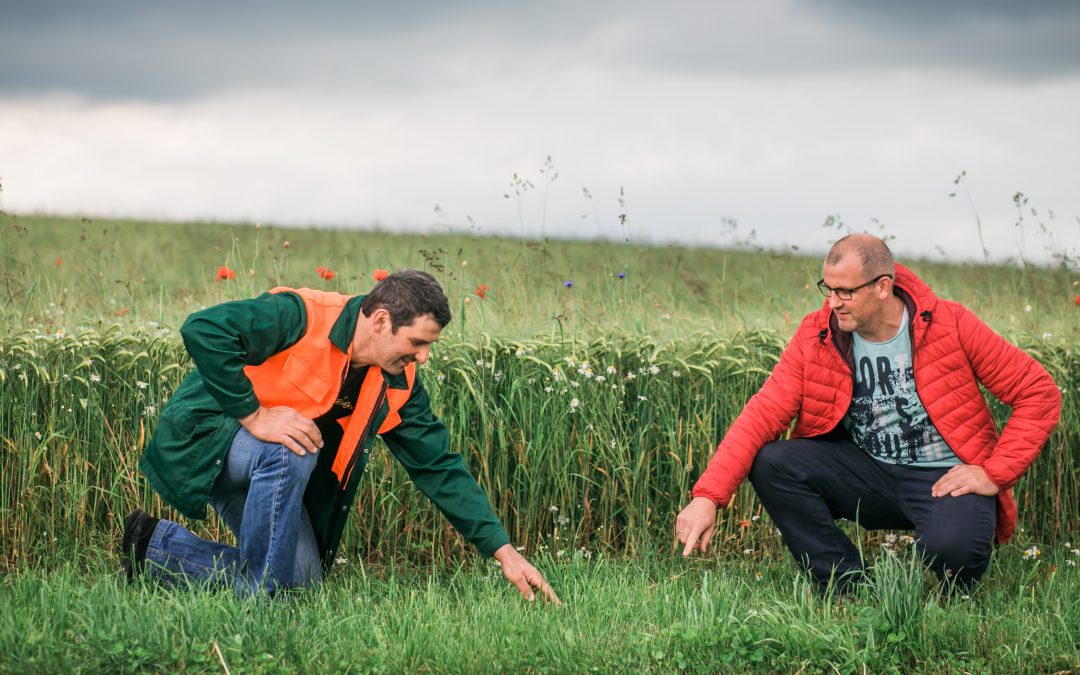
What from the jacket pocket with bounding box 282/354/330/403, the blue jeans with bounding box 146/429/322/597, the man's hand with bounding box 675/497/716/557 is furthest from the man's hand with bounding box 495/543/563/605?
the jacket pocket with bounding box 282/354/330/403

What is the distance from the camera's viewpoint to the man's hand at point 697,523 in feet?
12.6

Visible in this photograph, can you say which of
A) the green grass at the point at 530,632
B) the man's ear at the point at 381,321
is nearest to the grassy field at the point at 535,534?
the green grass at the point at 530,632

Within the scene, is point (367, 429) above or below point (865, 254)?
below

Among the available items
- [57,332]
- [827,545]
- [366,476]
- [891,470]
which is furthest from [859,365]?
[57,332]

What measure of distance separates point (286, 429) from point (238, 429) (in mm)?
223

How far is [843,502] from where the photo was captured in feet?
14.4

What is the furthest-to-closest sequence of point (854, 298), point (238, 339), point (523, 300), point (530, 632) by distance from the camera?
point (523, 300)
point (854, 298)
point (238, 339)
point (530, 632)

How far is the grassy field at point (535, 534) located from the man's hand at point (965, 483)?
372 mm

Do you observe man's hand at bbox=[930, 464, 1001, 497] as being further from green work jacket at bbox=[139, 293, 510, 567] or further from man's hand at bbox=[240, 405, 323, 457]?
man's hand at bbox=[240, 405, 323, 457]

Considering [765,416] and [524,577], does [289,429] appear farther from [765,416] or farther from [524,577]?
[765,416]

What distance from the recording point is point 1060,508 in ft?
18.9

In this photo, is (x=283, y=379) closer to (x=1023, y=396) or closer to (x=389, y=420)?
(x=389, y=420)

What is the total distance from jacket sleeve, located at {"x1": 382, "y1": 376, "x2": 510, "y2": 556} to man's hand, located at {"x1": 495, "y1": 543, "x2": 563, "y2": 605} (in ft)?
0.46

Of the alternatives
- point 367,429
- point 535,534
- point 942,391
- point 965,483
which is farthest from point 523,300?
point 965,483
